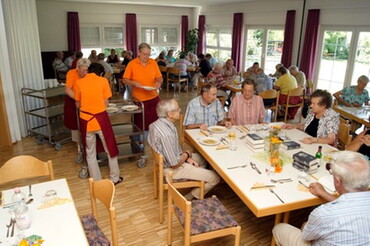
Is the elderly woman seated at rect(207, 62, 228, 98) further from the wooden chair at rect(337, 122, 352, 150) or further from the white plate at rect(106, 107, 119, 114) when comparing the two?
the wooden chair at rect(337, 122, 352, 150)

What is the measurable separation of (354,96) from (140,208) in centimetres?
432

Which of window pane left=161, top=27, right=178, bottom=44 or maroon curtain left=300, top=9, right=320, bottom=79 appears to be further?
window pane left=161, top=27, right=178, bottom=44

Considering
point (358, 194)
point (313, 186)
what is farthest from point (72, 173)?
point (358, 194)

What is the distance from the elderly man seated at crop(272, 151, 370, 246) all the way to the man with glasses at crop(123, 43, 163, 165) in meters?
2.93

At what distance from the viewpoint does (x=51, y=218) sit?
72.6 inches

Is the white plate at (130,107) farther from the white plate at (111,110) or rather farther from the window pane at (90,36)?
the window pane at (90,36)

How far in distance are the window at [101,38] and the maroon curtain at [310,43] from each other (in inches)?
281

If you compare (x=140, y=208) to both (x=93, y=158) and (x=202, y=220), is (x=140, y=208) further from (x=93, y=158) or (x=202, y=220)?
(x=202, y=220)

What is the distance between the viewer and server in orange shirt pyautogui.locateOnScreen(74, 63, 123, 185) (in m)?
3.29

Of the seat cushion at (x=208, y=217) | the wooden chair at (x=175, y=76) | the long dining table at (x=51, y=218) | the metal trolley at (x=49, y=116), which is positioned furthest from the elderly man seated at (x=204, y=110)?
the wooden chair at (x=175, y=76)

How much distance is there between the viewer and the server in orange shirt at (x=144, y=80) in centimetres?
429

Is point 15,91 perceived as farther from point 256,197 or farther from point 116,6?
point 116,6

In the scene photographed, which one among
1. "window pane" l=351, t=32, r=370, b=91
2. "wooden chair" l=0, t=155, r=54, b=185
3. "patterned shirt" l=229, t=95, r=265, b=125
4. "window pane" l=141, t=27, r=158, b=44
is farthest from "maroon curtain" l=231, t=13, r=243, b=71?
"wooden chair" l=0, t=155, r=54, b=185

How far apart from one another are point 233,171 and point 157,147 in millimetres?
797
